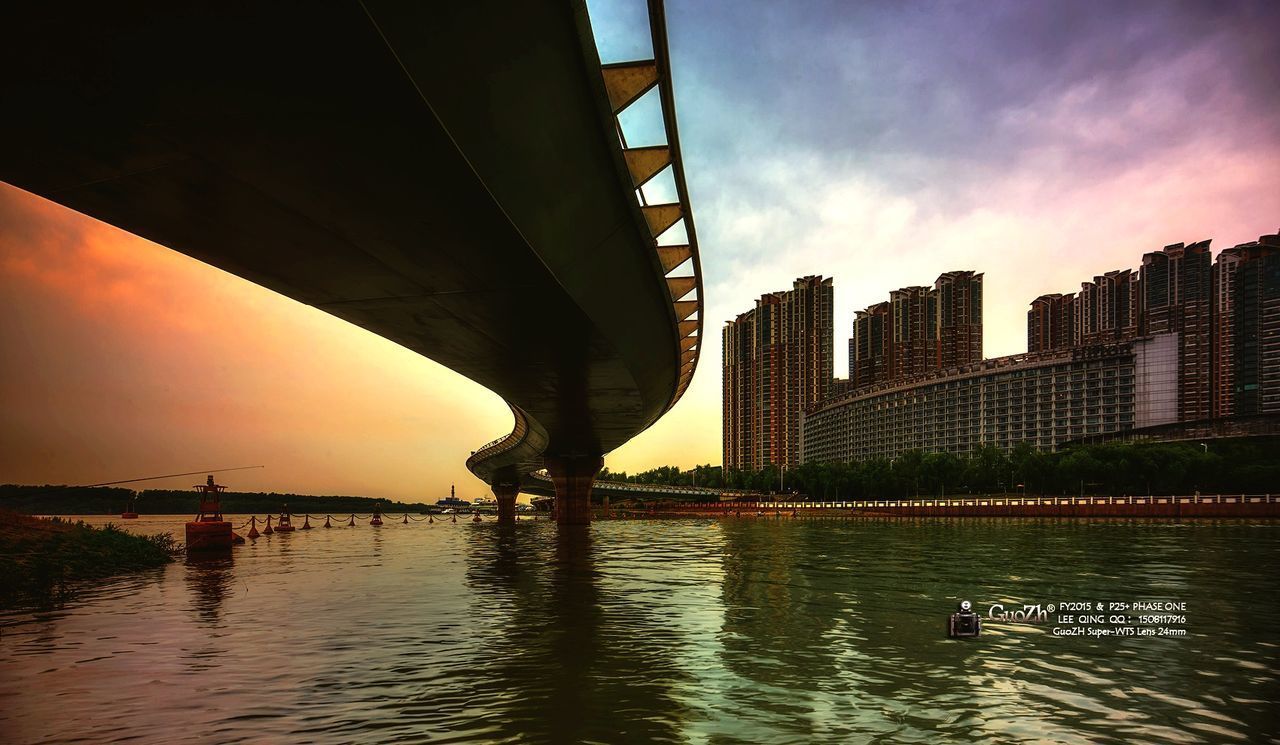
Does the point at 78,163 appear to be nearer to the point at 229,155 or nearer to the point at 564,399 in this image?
the point at 229,155

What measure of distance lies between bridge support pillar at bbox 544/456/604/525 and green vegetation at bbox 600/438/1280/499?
88041 mm

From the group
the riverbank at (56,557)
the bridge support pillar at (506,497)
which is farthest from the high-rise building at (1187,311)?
the riverbank at (56,557)

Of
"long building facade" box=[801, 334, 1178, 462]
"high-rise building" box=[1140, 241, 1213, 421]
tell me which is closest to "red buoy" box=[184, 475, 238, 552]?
"long building facade" box=[801, 334, 1178, 462]

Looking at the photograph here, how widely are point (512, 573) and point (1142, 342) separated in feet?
558

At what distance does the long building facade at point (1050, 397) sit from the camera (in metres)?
164

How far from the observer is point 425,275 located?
16.5 m

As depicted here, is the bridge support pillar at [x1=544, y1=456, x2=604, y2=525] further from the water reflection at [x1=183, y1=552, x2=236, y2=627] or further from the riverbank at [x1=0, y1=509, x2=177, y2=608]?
the riverbank at [x1=0, y1=509, x2=177, y2=608]

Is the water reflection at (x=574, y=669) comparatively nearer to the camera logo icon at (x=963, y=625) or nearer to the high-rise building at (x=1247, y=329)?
the camera logo icon at (x=963, y=625)

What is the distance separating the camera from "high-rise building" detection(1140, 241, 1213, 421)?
17875 centimetres

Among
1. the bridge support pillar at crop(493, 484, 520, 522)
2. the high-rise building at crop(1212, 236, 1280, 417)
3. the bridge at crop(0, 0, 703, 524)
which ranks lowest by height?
the bridge support pillar at crop(493, 484, 520, 522)

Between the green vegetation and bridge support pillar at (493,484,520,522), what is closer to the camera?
the green vegetation

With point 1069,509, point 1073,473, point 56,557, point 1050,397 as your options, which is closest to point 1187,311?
point 1050,397

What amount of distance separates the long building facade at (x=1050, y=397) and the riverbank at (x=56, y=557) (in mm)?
171059

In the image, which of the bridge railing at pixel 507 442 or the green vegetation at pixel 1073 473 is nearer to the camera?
the bridge railing at pixel 507 442
